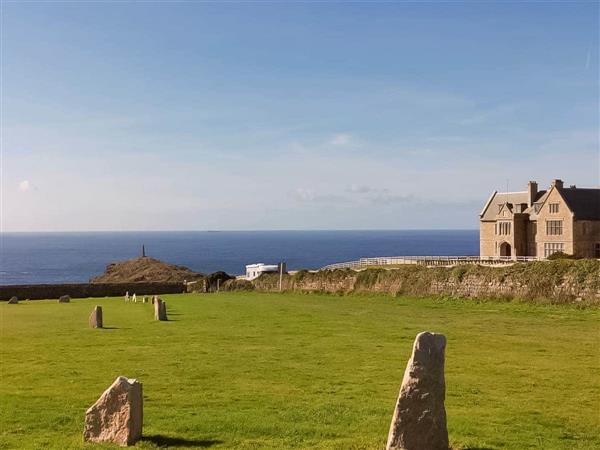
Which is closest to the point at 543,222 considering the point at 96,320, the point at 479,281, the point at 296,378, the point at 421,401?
the point at 479,281

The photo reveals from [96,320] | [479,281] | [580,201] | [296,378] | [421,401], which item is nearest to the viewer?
[421,401]

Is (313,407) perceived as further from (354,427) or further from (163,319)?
(163,319)

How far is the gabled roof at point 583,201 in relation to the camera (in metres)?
64.2

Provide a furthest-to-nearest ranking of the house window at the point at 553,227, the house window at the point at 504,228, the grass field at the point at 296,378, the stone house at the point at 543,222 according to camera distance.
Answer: the house window at the point at 504,228
the house window at the point at 553,227
the stone house at the point at 543,222
the grass field at the point at 296,378

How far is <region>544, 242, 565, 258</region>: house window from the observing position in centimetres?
6547

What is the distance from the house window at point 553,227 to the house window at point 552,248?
1.04 m

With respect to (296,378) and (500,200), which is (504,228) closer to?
(500,200)

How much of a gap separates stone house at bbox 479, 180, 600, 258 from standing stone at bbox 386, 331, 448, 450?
5845 centimetres

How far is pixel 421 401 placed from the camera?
10.4m

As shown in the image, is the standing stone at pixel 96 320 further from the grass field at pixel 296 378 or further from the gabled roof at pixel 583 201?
the gabled roof at pixel 583 201

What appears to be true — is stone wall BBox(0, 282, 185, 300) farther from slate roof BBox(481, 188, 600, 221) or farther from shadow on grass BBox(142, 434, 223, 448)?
shadow on grass BBox(142, 434, 223, 448)

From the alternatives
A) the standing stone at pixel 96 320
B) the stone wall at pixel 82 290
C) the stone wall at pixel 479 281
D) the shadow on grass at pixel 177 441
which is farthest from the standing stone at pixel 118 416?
the stone wall at pixel 82 290

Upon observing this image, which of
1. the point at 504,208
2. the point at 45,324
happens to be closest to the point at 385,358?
the point at 45,324

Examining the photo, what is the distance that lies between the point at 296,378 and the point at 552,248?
55895mm
